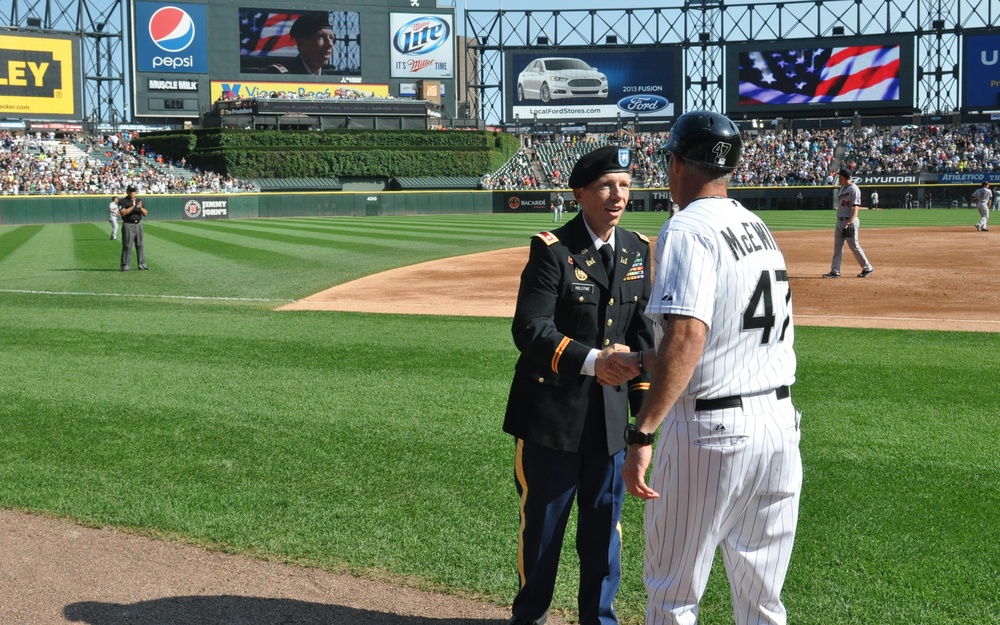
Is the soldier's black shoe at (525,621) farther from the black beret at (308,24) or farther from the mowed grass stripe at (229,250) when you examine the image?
the black beret at (308,24)

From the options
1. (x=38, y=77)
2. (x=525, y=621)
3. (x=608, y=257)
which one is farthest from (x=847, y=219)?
(x=38, y=77)

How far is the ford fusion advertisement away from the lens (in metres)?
75.2

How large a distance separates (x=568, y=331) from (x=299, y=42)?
71.4 m

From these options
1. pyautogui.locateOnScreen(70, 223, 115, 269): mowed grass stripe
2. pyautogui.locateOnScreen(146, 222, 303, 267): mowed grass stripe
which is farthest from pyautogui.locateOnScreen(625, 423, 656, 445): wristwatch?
pyautogui.locateOnScreen(70, 223, 115, 269): mowed grass stripe


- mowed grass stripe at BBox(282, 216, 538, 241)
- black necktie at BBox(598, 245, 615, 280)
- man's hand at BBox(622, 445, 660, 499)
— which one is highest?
black necktie at BBox(598, 245, 615, 280)

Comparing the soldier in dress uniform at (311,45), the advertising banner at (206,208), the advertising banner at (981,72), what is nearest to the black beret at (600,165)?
the advertising banner at (206,208)

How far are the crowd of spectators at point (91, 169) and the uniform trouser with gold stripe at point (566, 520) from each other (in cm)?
4805

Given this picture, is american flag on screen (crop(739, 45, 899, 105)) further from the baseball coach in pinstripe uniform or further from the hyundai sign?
the baseball coach in pinstripe uniform

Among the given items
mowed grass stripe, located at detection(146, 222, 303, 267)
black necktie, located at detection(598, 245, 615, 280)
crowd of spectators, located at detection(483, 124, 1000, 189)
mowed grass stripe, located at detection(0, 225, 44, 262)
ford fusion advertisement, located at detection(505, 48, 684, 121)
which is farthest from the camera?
ford fusion advertisement, located at detection(505, 48, 684, 121)

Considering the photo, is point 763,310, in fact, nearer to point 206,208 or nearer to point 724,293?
point 724,293

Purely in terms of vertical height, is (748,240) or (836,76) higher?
(836,76)

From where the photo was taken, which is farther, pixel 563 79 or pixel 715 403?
pixel 563 79

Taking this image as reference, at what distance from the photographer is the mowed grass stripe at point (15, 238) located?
27.3 metres

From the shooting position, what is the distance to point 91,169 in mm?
55750
